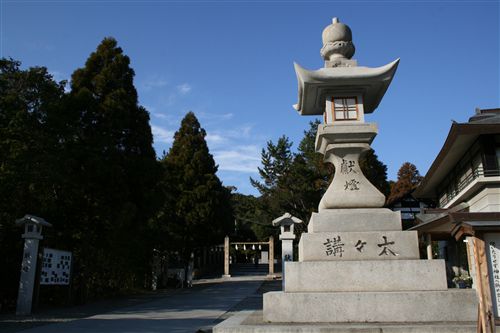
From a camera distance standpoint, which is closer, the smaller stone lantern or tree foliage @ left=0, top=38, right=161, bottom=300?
tree foliage @ left=0, top=38, right=161, bottom=300

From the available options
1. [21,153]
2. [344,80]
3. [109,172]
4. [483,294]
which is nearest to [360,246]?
[483,294]

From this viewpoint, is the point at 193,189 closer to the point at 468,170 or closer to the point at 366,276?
the point at 468,170

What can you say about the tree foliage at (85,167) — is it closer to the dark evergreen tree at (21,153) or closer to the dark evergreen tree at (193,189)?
the dark evergreen tree at (21,153)

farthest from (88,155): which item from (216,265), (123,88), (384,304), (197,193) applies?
(216,265)

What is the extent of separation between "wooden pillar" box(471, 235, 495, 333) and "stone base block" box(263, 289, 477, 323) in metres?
0.49

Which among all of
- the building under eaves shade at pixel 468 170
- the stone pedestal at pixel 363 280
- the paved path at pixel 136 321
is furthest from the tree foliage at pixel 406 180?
the stone pedestal at pixel 363 280

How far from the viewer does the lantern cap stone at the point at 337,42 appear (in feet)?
25.5

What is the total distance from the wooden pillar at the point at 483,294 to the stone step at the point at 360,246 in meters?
1.02

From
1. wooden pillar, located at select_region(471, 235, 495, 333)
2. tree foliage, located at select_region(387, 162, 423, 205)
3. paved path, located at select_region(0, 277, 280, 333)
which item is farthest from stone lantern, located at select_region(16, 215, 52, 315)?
tree foliage, located at select_region(387, 162, 423, 205)

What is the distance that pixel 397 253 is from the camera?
6.56 metres

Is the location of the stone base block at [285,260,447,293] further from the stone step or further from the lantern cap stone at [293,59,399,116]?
the lantern cap stone at [293,59,399,116]

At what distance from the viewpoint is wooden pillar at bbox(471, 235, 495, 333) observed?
4.29 metres

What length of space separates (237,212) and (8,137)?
99.4 ft

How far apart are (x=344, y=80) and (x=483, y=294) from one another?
419 centimetres
